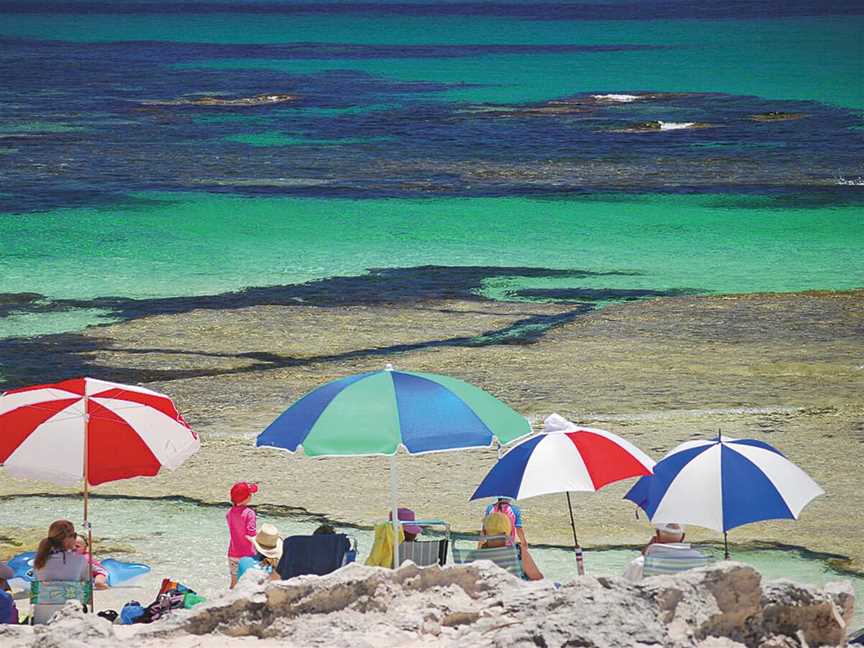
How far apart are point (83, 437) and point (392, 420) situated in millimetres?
1783

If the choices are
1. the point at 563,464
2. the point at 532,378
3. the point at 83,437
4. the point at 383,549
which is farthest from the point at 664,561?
the point at 532,378

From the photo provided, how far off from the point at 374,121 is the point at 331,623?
139ft

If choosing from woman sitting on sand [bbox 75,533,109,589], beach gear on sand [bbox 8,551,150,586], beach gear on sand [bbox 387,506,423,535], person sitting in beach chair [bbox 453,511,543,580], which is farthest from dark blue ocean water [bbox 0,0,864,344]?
person sitting in beach chair [bbox 453,511,543,580]

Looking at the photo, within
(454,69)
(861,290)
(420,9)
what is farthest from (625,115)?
(420,9)

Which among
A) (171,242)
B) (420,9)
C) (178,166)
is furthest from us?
(420,9)

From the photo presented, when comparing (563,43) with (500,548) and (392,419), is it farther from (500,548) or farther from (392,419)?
(500,548)

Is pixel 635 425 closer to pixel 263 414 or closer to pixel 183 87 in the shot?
pixel 263 414

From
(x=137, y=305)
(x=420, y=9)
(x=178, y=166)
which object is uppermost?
(x=420, y=9)

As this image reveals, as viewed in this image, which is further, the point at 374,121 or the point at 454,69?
the point at 454,69

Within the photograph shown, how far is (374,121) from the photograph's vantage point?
156 feet

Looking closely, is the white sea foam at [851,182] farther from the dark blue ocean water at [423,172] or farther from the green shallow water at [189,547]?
the green shallow water at [189,547]

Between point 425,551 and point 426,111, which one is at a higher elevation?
point 426,111

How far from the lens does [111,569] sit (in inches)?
369

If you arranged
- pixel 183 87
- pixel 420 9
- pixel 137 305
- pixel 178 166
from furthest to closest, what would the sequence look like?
1. pixel 420 9
2. pixel 183 87
3. pixel 178 166
4. pixel 137 305
